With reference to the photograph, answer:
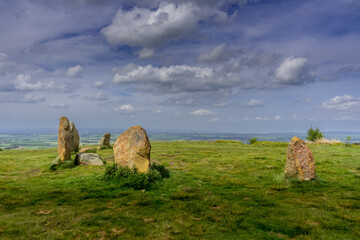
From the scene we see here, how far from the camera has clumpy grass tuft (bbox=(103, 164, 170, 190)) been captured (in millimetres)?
15000

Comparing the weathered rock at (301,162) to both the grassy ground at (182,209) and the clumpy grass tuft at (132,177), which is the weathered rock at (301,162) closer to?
the grassy ground at (182,209)

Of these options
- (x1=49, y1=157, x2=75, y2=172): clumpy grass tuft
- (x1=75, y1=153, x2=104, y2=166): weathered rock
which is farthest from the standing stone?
(x1=75, y1=153, x2=104, y2=166): weathered rock

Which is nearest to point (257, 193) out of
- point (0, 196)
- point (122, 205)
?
point (122, 205)

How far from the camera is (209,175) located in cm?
1927

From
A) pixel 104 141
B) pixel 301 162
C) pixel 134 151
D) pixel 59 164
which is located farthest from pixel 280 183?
pixel 104 141

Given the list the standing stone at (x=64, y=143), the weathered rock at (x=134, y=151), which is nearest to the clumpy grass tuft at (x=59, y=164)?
the standing stone at (x=64, y=143)

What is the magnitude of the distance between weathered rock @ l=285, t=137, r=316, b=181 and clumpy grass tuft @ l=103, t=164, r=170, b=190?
33.0 feet

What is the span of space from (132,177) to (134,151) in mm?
A: 2019

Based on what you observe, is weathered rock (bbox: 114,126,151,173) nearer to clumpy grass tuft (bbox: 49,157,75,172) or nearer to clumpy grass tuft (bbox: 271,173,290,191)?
clumpy grass tuft (bbox: 49,157,75,172)

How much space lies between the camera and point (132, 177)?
1564cm

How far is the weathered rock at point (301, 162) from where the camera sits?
623 inches

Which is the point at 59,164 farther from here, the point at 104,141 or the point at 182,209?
the point at 104,141

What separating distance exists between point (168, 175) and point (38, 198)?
9065mm

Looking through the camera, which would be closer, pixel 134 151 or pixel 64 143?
pixel 134 151
